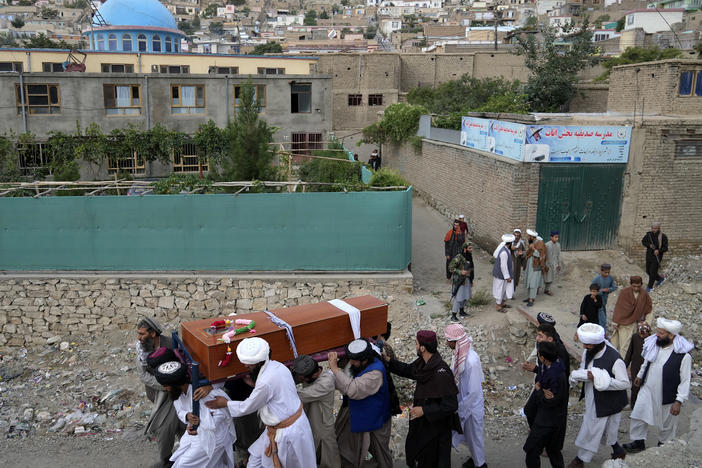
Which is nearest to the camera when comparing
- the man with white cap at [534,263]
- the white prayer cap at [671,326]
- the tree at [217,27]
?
the white prayer cap at [671,326]

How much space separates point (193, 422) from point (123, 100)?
832 inches

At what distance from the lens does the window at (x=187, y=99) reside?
23.5 m

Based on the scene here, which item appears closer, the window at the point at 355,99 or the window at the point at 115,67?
the window at the point at 115,67

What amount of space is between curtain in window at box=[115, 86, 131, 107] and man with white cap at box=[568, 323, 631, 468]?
2196cm

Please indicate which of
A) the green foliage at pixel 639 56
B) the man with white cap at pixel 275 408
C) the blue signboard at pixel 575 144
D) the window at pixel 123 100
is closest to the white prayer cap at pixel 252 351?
the man with white cap at pixel 275 408

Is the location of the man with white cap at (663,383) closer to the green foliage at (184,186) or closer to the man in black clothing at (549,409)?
the man in black clothing at (549,409)

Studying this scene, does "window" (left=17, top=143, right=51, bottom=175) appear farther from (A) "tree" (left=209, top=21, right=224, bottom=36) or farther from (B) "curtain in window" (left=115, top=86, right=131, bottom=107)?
(A) "tree" (left=209, top=21, right=224, bottom=36)

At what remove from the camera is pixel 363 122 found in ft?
117

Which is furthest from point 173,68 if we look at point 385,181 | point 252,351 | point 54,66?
point 252,351

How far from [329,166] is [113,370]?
28.1 ft

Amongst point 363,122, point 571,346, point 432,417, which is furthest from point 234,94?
point 432,417

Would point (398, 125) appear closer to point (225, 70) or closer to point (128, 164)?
point (128, 164)

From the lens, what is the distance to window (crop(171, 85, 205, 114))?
2352 cm

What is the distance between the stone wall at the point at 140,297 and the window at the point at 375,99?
26.0m
